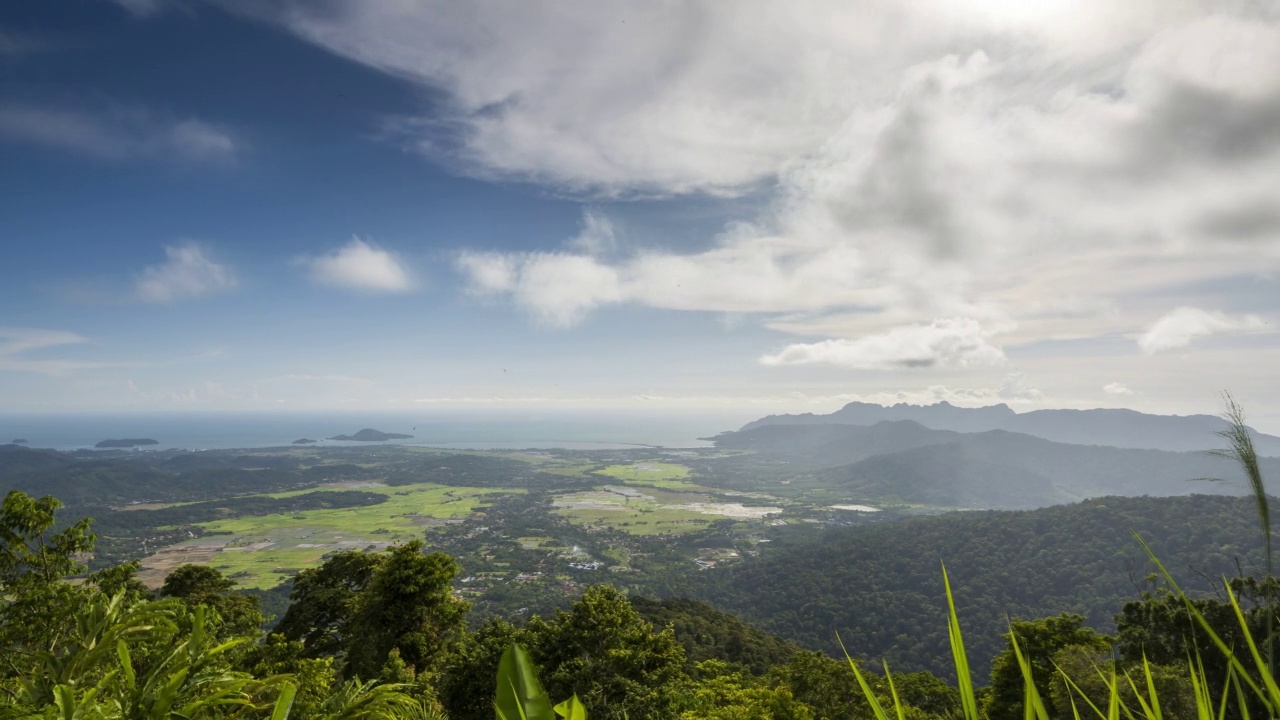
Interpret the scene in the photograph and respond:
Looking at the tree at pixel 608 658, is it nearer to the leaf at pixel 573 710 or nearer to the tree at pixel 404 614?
the tree at pixel 404 614

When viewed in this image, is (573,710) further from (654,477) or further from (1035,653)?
(654,477)

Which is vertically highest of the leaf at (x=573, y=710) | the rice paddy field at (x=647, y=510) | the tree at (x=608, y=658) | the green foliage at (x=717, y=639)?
the leaf at (x=573, y=710)

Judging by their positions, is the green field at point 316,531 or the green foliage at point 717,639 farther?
the green field at point 316,531

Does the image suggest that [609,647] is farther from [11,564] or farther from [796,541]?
[796,541]

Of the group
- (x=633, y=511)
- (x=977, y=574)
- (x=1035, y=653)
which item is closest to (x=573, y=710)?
(x=1035, y=653)

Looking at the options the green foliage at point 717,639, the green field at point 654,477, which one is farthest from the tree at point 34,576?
the green field at point 654,477

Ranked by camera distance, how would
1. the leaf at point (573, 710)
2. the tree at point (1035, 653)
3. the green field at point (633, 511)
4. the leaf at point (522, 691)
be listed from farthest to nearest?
the green field at point (633, 511) → the tree at point (1035, 653) → the leaf at point (573, 710) → the leaf at point (522, 691)
